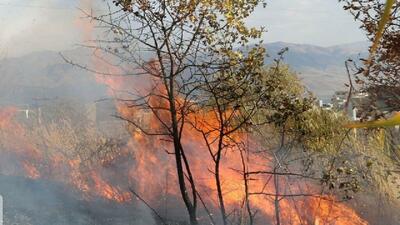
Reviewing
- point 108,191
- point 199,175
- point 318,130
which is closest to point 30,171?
point 108,191

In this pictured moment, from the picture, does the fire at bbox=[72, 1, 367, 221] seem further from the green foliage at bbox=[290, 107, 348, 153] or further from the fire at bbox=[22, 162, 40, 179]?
the fire at bbox=[22, 162, 40, 179]

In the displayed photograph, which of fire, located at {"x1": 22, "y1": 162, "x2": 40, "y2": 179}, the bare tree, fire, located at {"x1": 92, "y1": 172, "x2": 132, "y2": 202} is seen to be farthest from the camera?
fire, located at {"x1": 22, "y1": 162, "x2": 40, "y2": 179}

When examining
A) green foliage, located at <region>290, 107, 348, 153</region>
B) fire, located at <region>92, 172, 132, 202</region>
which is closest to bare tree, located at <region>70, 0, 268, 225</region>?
green foliage, located at <region>290, 107, 348, 153</region>

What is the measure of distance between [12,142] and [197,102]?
784cm

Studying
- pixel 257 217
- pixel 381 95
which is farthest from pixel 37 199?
pixel 381 95

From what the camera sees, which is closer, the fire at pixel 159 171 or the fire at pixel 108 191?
the fire at pixel 159 171

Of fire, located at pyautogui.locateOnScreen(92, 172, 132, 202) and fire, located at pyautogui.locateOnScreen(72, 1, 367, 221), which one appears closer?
fire, located at pyautogui.locateOnScreen(72, 1, 367, 221)

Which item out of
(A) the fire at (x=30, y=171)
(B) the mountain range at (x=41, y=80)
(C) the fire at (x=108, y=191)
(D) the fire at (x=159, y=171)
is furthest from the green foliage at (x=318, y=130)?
(A) the fire at (x=30, y=171)

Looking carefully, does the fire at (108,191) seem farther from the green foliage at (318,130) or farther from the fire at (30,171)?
the green foliage at (318,130)

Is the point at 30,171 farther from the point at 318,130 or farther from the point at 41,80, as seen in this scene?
the point at 318,130

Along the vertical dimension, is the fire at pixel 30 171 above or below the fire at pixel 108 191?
above

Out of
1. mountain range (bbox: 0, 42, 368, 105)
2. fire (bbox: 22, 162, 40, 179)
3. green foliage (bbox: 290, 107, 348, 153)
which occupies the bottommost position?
fire (bbox: 22, 162, 40, 179)

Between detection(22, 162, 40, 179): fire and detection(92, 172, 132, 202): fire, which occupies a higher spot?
detection(22, 162, 40, 179): fire

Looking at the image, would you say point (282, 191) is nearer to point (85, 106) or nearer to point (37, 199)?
point (37, 199)
